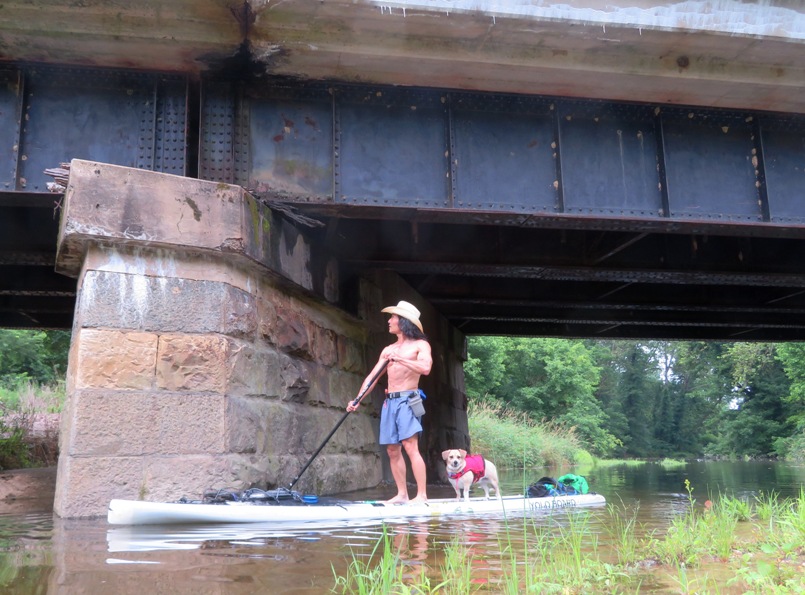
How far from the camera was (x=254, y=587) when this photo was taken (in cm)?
339

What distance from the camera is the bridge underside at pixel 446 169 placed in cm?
834

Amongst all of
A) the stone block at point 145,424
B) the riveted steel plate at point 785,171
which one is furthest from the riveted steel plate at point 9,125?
the riveted steel plate at point 785,171

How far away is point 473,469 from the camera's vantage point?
807cm

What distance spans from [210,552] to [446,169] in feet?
18.8

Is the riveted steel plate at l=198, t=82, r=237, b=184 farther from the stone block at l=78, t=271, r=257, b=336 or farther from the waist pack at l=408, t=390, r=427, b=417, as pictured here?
the waist pack at l=408, t=390, r=427, b=417

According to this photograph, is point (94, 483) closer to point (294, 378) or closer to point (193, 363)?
point (193, 363)

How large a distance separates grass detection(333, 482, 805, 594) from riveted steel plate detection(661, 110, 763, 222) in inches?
206

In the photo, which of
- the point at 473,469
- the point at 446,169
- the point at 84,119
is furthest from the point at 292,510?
the point at 84,119

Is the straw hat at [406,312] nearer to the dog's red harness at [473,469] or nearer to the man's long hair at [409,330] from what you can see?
the man's long hair at [409,330]

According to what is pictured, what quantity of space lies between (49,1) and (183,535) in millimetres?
5275

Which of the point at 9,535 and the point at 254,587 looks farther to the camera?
the point at 9,535

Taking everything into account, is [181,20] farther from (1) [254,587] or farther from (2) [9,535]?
(1) [254,587]

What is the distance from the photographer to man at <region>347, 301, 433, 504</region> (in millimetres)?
7910

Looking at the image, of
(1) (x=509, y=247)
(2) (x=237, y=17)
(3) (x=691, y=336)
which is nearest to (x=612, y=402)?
(3) (x=691, y=336)
